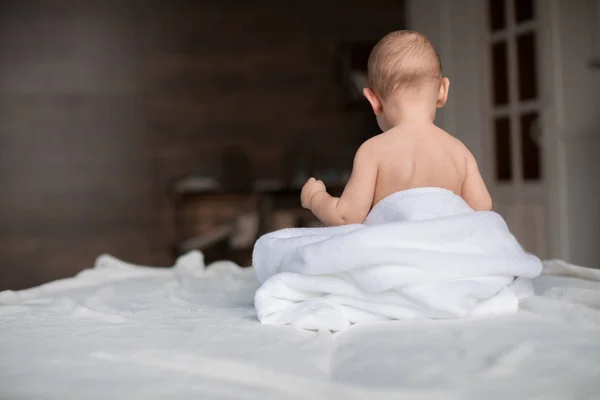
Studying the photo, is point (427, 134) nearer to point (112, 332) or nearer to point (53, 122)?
point (112, 332)

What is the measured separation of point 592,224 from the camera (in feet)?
9.93

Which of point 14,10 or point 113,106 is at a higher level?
point 14,10

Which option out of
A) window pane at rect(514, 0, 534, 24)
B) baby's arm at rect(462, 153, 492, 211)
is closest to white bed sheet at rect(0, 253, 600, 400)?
baby's arm at rect(462, 153, 492, 211)

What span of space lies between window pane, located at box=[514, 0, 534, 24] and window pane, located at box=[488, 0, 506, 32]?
104mm

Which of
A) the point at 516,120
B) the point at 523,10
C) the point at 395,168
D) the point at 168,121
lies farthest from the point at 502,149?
the point at 168,121

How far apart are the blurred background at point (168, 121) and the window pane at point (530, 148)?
137 centimetres

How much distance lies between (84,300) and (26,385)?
1.75ft

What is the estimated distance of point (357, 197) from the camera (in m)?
1.13

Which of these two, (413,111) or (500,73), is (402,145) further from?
(500,73)

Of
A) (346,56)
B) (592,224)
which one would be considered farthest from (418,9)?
(592,224)

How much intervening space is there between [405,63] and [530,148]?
240 centimetres

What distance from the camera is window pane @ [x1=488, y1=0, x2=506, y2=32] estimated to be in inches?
139

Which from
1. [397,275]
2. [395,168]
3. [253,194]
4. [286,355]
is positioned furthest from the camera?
[253,194]

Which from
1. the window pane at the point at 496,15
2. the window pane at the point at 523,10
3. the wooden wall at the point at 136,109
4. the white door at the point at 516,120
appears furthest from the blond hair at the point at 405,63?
the wooden wall at the point at 136,109
